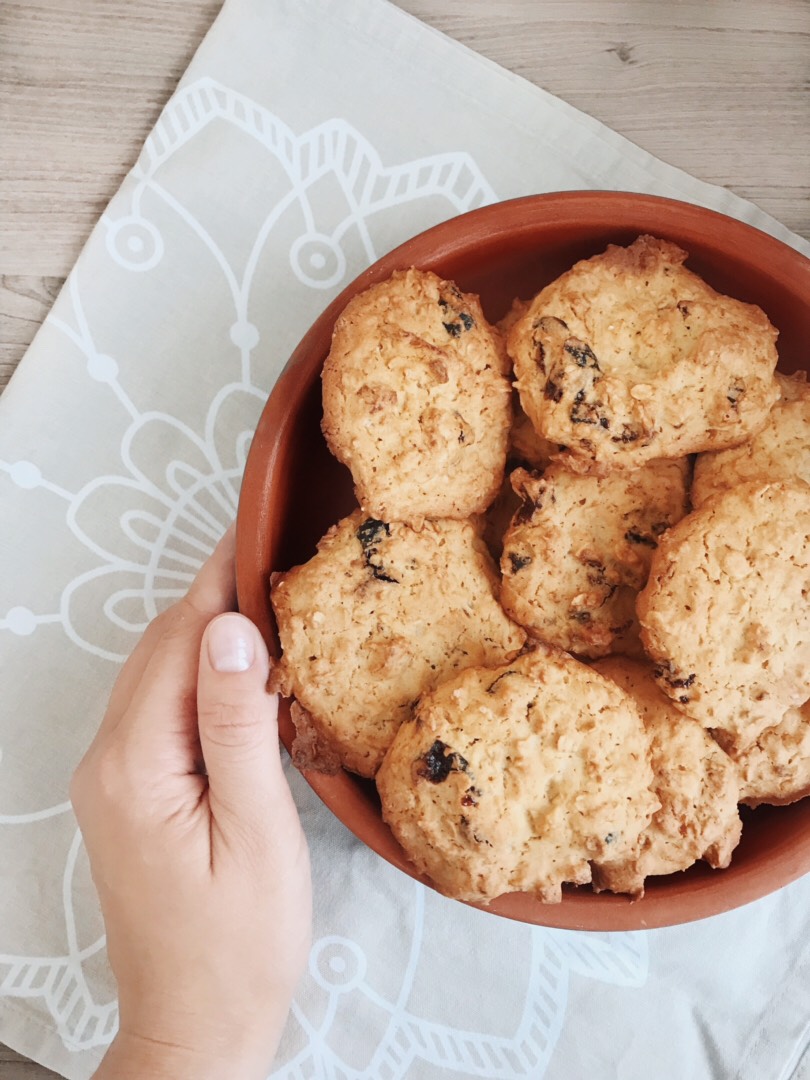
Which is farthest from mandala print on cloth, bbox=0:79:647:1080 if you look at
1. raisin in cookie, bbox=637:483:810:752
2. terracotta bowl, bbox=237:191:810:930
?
raisin in cookie, bbox=637:483:810:752

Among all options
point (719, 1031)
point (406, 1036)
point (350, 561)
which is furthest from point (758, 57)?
point (406, 1036)

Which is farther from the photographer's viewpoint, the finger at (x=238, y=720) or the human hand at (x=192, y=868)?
the human hand at (x=192, y=868)

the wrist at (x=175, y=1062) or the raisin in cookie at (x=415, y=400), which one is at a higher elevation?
the raisin in cookie at (x=415, y=400)

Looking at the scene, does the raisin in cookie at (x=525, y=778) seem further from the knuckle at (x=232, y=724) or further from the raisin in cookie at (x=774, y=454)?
the raisin in cookie at (x=774, y=454)

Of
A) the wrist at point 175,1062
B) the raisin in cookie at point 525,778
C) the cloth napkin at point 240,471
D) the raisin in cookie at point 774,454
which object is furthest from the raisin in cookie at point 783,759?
the wrist at point 175,1062

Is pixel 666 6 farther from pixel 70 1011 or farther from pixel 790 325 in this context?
pixel 70 1011

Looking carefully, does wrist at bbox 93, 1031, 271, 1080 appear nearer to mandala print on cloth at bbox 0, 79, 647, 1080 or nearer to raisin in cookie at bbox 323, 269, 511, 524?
mandala print on cloth at bbox 0, 79, 647, 1080

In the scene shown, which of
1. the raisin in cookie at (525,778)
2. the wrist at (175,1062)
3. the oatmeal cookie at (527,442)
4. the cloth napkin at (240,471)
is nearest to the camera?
the raisin in cookie at (525,778)
